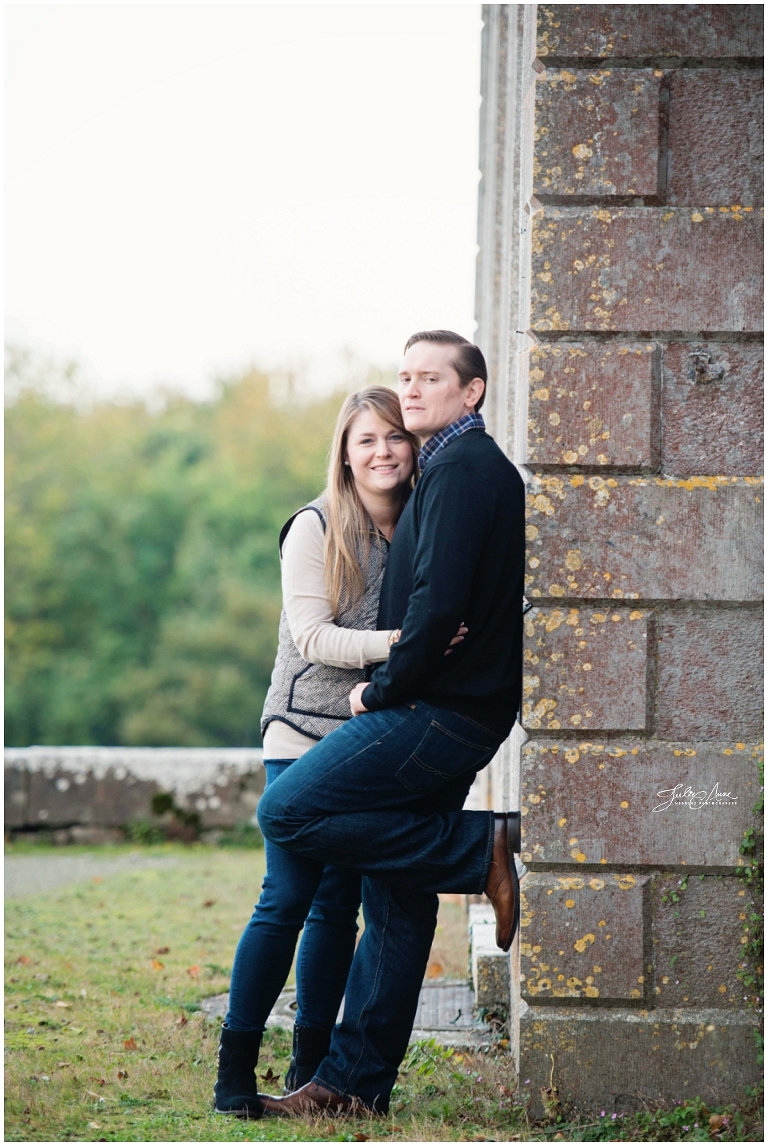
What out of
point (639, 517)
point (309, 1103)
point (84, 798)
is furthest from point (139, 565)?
point (639, 517)

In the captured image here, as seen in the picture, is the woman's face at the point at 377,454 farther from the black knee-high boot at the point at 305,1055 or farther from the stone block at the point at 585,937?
the black knee-high boot at the point at 305,1055

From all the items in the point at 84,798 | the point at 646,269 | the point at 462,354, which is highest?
the point at 646,269

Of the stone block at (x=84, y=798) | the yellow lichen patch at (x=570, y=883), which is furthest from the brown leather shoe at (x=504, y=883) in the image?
the stone block at (x=84, y=798)

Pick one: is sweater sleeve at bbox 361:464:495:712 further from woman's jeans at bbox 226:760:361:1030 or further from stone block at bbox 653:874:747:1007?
stone block at bbox 653:874:747:1007

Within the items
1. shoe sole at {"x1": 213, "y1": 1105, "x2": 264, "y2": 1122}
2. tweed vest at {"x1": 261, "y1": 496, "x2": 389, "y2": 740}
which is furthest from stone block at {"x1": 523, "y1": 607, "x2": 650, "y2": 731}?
shoe sole at {"x1": 213, "y1": 1105, "x2": 264, "y2": 1122}

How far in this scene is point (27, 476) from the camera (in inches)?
1240

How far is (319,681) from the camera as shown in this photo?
3.69 metres

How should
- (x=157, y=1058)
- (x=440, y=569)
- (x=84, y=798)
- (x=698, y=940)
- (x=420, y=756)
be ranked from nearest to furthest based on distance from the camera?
(x=440, y=569) < (x=420, y=756) < (x=698, y=940) < (x=157, y=1058) < (x=84, y=798)

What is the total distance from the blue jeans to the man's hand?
0.03 metres

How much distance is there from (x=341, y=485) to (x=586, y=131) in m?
1.36

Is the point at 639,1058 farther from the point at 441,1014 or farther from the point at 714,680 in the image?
the point at 441,1014

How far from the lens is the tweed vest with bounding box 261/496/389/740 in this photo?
3.67 meters

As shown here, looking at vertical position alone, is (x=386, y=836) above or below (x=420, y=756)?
below

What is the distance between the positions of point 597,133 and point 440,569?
145 centimetres
